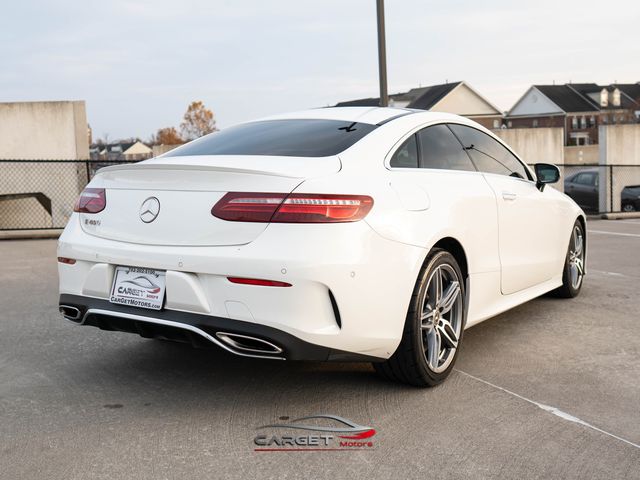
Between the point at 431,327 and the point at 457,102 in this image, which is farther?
the point at 457,102

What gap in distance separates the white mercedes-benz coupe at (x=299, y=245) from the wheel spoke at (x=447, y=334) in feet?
0.03

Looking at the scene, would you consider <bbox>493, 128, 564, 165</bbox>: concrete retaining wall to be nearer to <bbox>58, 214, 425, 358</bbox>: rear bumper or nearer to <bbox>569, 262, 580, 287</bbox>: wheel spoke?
<bbox>569, 262, 580, 287</bbox>: wheel spoke

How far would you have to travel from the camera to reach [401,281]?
12.4 feet

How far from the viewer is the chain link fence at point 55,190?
16141mm

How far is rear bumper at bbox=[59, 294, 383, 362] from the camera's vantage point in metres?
3.48

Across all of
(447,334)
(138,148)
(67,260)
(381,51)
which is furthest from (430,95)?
(138,148)

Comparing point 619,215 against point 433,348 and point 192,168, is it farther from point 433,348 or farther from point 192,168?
point 192,168

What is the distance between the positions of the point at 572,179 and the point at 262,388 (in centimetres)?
2126

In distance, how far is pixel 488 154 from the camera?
5285 millimetres

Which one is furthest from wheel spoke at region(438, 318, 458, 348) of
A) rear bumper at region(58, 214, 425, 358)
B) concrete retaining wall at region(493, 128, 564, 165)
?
concrete retaining wall at region(493, 128, 564, 165)

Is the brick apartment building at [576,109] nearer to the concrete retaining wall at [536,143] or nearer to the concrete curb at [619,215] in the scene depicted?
the concrete retaining wall at [536,143]

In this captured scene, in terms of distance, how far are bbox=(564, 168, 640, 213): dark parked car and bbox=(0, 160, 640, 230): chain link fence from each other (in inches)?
1.1

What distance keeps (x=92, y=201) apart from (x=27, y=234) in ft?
34.5

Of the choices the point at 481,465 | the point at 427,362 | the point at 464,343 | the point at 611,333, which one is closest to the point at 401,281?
the point at 427,362
